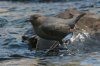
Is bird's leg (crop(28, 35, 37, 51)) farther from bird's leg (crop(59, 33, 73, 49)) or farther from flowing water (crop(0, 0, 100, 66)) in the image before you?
bird's leg (crop(59, 33, 73, 49))

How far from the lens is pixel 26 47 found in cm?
842

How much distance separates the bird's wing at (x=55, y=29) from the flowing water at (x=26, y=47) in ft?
1.37

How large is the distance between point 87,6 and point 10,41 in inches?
186

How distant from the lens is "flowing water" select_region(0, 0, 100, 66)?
268 inches

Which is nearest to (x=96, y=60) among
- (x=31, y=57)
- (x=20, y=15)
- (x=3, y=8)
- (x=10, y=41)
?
(x=31, y=57)

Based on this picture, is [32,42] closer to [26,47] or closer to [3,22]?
[26,47]

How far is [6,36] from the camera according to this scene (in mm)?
9391

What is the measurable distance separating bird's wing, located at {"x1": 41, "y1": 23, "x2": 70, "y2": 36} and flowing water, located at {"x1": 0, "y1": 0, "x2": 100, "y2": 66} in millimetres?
416

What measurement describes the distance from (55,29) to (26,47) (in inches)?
43.3

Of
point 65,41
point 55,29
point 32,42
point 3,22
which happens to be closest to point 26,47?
point 32,42

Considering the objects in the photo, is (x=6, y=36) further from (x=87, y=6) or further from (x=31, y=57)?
(x=87, y=6)

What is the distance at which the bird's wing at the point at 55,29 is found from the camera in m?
7.51

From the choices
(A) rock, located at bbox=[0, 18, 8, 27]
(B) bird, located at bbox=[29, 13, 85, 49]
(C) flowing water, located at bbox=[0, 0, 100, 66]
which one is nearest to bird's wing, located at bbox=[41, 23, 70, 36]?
(B) bird, located at bbox=[29, 13, 85, 49]

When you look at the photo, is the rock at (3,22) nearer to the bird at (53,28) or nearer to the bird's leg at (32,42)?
the bird's leg at (32,42)
